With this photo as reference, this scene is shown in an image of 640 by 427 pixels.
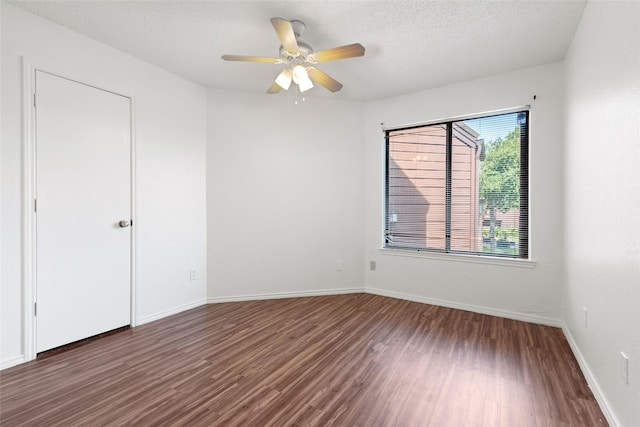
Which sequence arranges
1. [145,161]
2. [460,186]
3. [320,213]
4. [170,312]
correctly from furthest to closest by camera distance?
[320,213] < [460,186] < [170,312] < [145,161]

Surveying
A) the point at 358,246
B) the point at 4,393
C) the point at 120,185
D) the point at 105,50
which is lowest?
the point at 4,393

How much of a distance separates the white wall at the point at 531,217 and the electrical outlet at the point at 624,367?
1.66 metres

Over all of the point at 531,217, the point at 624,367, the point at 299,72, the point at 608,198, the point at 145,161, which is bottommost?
the point at 624,367

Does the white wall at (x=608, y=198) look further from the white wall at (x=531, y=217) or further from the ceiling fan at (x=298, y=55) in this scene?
the ceiling fan at (x=298, y=55)

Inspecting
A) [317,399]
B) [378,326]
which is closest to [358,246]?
[378,326]

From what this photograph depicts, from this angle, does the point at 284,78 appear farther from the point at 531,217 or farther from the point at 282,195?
the point at 531,217

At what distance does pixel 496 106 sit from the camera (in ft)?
10.5

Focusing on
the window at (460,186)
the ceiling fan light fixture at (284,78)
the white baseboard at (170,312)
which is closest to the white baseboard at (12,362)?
the white baseboard at (170,312)

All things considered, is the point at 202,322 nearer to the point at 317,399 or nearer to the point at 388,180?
the point at 317,399

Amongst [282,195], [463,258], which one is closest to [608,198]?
[463,258]

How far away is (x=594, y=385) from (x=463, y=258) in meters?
1.67

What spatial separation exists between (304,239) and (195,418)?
247 cm

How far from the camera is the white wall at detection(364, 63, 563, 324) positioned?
2.93m

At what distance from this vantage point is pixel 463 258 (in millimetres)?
3416
